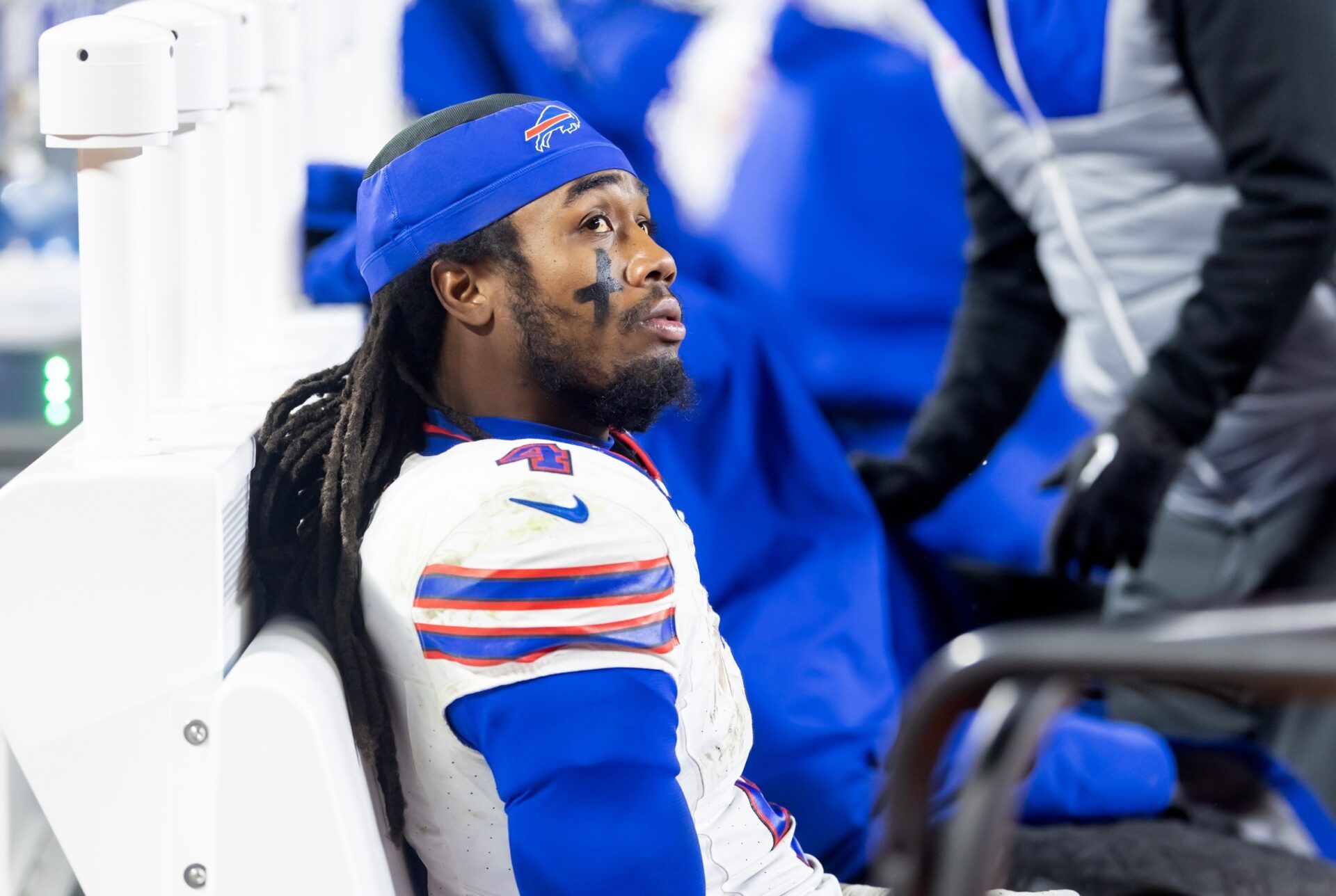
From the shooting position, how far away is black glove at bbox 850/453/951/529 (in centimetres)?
217

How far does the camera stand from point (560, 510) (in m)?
0.73

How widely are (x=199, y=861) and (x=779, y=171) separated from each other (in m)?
1.78

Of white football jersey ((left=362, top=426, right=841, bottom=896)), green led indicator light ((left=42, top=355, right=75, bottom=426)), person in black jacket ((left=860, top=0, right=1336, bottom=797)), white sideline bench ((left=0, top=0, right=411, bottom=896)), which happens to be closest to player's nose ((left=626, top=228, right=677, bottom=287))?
white football jersey ((left=362, top=426, right=841, bottom=896))

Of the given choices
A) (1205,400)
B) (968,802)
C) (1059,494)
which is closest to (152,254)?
(968,802)

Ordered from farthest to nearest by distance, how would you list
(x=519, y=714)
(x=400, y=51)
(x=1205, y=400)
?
(x=400, y=51), (x=1205, y=400), (x=519, y=714)

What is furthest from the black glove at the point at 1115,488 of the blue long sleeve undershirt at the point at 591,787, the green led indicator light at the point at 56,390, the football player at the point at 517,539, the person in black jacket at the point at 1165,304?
the green led indicator light at the point at 56,390

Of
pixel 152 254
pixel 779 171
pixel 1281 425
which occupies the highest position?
pixel 152 254

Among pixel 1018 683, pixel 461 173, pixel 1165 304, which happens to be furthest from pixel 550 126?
pixel 1165 304

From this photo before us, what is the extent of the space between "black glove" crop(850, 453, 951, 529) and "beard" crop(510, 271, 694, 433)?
1.34m

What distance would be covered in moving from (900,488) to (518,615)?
1524mm

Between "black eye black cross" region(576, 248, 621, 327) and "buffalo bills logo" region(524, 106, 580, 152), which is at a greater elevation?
"buffalo bills logo" region(524, 106, 580, 152)

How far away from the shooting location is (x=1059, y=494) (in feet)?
7.64

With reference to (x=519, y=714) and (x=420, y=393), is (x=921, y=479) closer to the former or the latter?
(x=420, y=393)

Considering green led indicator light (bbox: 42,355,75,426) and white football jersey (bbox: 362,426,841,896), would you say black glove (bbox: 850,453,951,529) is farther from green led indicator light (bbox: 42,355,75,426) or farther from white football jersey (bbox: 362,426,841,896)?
green led indicator light (bbox: 42,355,75,426)
